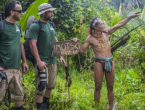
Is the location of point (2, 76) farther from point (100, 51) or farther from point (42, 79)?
point (100, 51)

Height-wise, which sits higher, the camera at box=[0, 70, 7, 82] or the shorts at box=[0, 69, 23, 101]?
the camera at box=[0, 70, 7, 82]

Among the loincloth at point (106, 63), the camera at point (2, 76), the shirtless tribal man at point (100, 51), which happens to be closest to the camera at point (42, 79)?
the camera at point (2, 76)

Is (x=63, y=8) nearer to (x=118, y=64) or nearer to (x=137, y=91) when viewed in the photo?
(x=118, y=64)

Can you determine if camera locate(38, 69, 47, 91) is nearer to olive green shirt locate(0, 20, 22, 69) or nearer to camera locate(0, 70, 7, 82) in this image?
olive green shirt locate(0, 20, 22, 69)

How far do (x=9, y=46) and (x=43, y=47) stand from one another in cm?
71

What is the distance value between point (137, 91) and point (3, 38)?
13.3 ft

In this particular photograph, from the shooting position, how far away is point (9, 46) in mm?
3240

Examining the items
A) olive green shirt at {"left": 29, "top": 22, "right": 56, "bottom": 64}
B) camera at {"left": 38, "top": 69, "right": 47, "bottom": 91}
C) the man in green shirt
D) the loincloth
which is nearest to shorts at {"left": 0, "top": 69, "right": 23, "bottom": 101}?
the man in green shirt

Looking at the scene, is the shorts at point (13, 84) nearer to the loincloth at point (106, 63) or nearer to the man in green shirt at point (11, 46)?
the man in green shirt at point (11, 46)

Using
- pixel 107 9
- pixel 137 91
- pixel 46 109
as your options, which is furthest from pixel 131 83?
pixel 107 9

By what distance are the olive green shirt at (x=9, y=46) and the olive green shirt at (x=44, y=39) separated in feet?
1.22

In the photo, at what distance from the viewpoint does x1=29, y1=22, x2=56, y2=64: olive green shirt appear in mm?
3669

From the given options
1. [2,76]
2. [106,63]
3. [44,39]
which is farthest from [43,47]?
[106,63]

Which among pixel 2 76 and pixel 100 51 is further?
pixel 100 51
